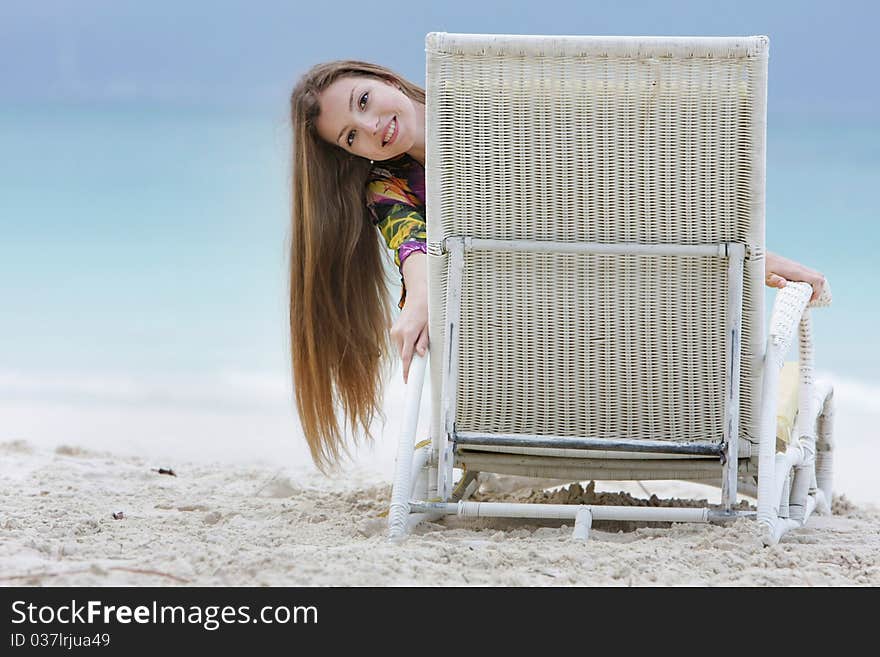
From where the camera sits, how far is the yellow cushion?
2.66m

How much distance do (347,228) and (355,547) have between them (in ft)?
3.51

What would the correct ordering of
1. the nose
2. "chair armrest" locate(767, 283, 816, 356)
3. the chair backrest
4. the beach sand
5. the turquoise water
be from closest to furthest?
the beach sand
the chair backrest
"chair armrest" locate(767, 283, 816, 356)
the nose
the turquoise water

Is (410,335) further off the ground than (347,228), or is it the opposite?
(347,228)

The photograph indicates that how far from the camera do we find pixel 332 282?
297cm

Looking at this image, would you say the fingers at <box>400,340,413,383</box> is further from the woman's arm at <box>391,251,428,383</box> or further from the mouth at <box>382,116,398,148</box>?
the mouth at <box>382,116,398,148</box>

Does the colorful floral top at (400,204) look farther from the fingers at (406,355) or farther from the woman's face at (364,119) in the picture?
the fingers at (406,355)

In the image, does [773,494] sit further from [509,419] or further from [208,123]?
[208,123]

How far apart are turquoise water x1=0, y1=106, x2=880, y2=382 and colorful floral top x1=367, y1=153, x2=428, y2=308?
25.1 ft

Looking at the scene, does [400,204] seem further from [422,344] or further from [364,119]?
[422,344]

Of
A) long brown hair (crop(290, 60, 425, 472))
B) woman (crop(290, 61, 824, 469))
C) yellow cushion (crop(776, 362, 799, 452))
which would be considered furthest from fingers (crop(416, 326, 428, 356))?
yellow cushion (crop(776, 362, 799, 452))

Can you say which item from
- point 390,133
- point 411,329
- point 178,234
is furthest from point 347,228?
point 178,234

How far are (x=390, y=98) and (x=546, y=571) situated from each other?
148 cm

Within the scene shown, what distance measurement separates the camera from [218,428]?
8969mm

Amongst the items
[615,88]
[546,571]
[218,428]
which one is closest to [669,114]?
[615,88]
